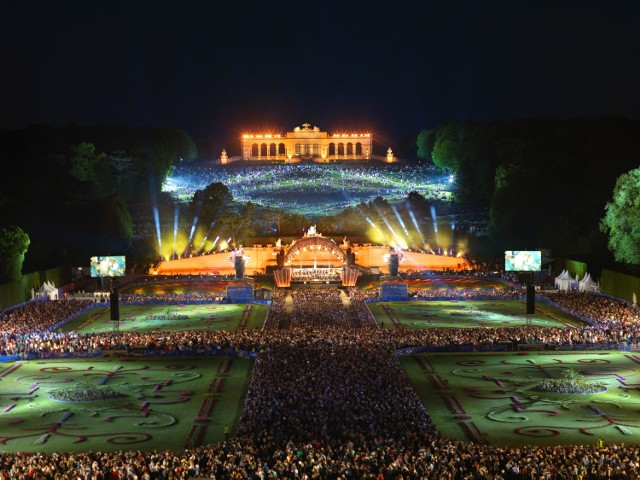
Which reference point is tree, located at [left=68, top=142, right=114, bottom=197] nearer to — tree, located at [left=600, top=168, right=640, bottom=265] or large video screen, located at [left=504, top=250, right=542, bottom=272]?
large video screen, located at [left=504, top=250, right=542, bottom=272]

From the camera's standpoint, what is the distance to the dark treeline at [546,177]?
78.6m

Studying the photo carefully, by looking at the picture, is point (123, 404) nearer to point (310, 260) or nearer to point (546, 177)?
point (310, 260)

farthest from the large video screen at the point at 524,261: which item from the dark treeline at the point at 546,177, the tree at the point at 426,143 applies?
the tree at the point at 426,143

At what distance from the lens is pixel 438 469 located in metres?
22.0

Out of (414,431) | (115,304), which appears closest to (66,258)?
(115,304)

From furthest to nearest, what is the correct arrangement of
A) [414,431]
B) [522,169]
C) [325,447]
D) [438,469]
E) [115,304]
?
[522,169] < [115,304] < [414,431] < [325,447] < [438,469]

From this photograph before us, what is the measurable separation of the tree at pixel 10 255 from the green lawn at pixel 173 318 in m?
6.61

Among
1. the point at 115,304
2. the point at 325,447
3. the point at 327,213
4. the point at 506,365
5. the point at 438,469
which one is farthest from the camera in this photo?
the point at 327,213

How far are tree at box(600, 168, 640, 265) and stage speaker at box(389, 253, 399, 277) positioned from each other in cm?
1617

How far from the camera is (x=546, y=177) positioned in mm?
84750

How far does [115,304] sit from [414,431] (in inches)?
926

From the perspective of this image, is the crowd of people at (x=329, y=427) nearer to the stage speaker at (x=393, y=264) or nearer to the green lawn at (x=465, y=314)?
the green lawn at (x=465, y=314)

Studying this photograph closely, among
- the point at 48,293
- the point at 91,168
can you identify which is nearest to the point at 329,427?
the point at 48,293

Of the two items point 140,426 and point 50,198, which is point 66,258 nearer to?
point 50,198
